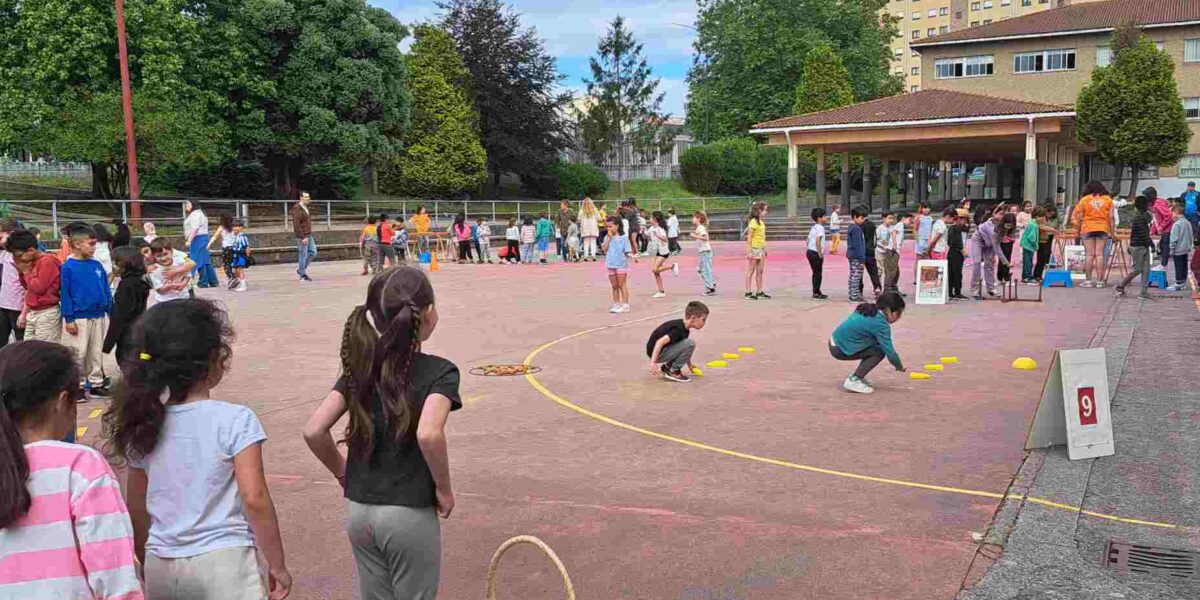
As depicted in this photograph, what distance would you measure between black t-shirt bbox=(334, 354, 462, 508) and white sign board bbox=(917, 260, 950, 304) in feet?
49.7

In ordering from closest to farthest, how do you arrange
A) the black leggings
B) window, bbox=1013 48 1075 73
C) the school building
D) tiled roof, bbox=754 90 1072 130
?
the black leggings < tiled roof, bbox=754 90 1072 130 < the school building < window, bbox=1013 48 1075 73

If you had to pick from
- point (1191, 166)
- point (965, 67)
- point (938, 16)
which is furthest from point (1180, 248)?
point (938, 16)

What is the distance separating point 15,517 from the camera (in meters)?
2.48

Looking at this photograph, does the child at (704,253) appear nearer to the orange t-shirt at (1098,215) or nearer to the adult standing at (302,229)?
the orange t-shirt at (1098,215)

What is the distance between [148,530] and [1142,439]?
7.26 metres

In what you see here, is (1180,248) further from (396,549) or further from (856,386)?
(396,549)

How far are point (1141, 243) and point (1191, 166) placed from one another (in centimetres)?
4630

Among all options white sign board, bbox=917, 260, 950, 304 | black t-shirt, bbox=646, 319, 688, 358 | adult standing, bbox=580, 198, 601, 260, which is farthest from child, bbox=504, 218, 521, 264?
black t-shirt, bbox=646, 319, 688, 358

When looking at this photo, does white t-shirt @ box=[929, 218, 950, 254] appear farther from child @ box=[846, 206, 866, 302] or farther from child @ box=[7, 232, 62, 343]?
child @ box=[7, 232, 62, 343]

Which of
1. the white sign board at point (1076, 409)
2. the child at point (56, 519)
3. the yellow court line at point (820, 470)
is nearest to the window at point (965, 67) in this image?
the yellow court line at point (820, 470)

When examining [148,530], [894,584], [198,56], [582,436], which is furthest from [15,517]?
[198,56]

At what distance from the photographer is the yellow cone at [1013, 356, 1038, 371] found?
10.8 m

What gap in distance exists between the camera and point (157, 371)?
310 centimetres

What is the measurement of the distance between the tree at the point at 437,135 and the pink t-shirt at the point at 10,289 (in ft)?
139
